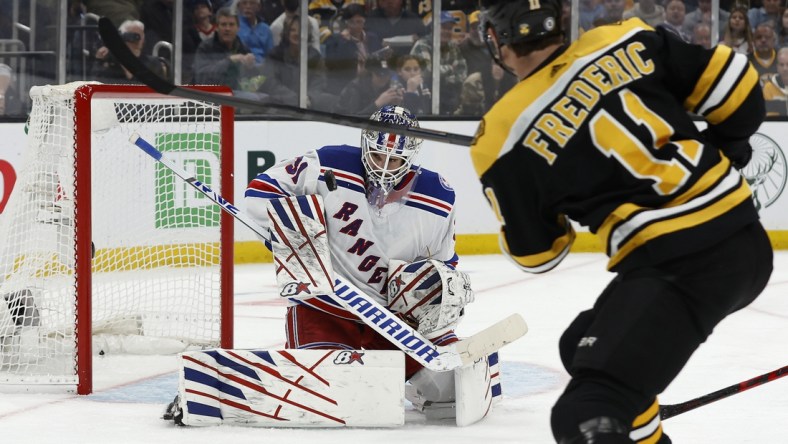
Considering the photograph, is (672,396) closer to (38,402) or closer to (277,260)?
(277,260)

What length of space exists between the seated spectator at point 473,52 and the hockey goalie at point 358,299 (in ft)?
13.0

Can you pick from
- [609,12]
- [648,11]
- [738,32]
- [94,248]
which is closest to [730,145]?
[94,248]

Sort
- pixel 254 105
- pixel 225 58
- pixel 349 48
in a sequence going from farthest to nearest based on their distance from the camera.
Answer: pixel 349 48, pixel 225 58, pixel 254 105

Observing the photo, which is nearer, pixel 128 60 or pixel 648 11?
pixel 128 60

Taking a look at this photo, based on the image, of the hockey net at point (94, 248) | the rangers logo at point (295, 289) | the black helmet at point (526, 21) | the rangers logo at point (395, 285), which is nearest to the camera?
the black helmet at point (526, 21)

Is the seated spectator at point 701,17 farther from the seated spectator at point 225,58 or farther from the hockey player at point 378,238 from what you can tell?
the hockey player at point 378,238

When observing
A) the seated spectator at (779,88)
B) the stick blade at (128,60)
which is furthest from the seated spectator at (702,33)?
the stick blade at (128,60)

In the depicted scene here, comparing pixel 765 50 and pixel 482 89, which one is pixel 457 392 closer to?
pixel 482 89

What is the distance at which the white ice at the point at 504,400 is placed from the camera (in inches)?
118

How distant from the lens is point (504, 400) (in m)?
3.42

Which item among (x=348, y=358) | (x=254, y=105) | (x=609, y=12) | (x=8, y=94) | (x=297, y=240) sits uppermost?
(x=609, y=12)

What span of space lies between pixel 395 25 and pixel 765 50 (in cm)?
221

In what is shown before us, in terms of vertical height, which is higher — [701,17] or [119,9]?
[701,17]

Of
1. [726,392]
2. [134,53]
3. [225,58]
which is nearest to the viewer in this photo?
[726,392]
